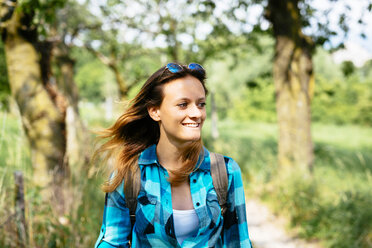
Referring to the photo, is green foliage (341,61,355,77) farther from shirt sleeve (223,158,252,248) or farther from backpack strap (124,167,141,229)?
backpack strap (124,167,141,229)

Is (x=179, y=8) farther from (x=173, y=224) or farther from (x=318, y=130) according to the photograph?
(x=318, y=130)

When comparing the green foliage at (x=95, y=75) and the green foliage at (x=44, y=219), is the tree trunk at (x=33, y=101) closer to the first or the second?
the green foliage at (x=44, y=219)

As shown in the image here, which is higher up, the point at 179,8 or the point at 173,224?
the point at 179,8

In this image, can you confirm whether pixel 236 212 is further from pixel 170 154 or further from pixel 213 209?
pixel 170 154

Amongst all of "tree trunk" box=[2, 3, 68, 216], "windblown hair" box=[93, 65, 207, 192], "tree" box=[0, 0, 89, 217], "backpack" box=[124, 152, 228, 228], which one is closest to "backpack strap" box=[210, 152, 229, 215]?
"backpack" box=[124, 152, 228, 228]

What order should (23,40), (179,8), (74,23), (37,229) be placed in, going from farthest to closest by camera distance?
(74,23), (179,8), (23,40), (37,229)

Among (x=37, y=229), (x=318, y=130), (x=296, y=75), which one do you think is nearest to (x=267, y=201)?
(x=296, y=75)

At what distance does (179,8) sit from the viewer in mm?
11961

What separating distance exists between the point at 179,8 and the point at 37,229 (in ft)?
32.8

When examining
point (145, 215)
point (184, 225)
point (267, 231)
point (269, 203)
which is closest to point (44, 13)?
point (145, 215)

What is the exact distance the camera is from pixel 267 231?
19.4 ft

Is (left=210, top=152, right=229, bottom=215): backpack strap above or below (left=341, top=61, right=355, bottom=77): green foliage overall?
below

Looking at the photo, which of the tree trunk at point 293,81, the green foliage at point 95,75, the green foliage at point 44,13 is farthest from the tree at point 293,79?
the green foliage at point 95,75

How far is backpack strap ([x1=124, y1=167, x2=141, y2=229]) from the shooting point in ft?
5.74
